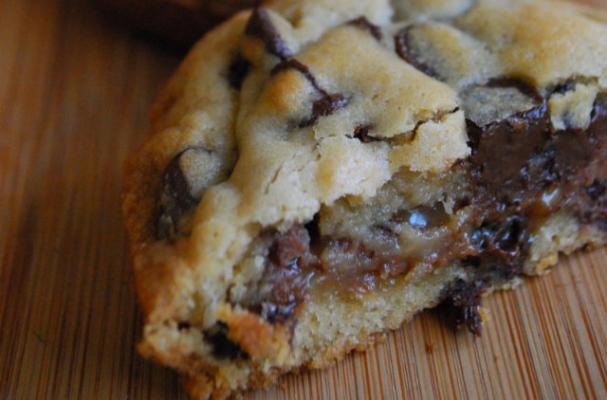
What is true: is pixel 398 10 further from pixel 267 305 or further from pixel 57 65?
pixel 57 65

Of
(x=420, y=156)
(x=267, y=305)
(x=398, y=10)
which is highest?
(x=398, y=10)

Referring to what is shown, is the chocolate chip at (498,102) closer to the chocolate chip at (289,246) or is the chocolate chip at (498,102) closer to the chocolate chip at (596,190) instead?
the chocolate chip at (596,190)

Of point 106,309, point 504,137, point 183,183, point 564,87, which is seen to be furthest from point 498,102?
point 106,309

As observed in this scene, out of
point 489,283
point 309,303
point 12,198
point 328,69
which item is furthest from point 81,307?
point 489,283

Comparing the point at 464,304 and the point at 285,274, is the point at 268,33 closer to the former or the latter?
the point at 285,274

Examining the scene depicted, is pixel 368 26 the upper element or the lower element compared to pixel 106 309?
upper

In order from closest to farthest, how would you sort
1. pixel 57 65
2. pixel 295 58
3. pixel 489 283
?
pixel 295 58
pixel 489 283
pixel 57 65

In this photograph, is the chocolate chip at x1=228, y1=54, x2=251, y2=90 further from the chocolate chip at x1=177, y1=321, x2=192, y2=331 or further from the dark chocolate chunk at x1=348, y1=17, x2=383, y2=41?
the chocolate chip at x1=177, y1=321, x2=192, y2=331
